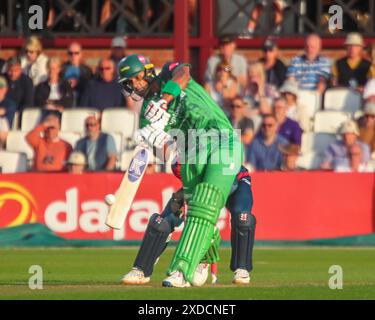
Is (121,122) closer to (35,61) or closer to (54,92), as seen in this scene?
(54,92)

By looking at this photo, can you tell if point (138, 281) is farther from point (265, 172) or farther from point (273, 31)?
point (273, 31)

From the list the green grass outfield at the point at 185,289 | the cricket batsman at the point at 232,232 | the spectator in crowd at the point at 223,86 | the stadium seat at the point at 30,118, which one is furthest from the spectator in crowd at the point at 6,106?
the cricket batsman at the point at 232,232

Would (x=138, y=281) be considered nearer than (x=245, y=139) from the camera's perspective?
Yes

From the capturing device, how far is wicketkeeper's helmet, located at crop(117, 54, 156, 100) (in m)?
13.1

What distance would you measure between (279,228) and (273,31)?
4.72 meters

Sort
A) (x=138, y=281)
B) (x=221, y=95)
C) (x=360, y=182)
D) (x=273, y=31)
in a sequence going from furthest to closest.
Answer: (x=273, y=31) → (x=221, y=95) → (x=360, y=182) → (x=138, y=281)

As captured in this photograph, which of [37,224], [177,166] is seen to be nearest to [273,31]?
[37,224]

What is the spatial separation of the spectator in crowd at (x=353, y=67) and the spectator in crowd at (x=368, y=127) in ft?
3.33

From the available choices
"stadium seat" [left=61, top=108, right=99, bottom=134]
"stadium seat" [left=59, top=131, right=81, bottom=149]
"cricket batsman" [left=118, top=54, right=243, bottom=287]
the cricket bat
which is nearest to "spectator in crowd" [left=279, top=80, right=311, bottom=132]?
"stadium seat" [left=61, top=108, right=99, bottom=134]

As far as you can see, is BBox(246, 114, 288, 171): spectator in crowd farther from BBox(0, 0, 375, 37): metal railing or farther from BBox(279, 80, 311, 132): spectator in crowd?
BBox(0, 0, 375, 37): metal railing

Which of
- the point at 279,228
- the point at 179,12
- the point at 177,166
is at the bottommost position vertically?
the point at 279,228

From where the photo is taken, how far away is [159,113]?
41.6ft

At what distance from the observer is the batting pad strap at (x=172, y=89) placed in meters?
12.8

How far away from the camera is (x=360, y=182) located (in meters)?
20.2
